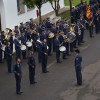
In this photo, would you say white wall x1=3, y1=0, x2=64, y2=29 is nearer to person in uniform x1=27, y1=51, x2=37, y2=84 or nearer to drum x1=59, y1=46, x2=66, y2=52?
drum x1=59, y1=46, x2=66, y2=52

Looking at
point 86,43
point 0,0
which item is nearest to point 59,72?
point 86,43

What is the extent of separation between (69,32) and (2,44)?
4160 mm

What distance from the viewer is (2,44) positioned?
961 inches

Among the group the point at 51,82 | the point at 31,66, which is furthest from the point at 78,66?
the point at 31,66

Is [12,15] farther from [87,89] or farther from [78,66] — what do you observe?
[87,89]

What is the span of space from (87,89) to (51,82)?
2011mm

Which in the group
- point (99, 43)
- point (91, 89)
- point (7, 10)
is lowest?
point (91, 89)

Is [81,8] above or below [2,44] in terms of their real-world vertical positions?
above

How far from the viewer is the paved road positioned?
18.5 metres

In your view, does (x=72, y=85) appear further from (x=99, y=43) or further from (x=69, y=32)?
(x=99, y=43)

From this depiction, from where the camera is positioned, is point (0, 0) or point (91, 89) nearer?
point (91, 89)

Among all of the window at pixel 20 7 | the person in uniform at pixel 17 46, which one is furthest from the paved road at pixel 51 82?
the window at pixel 20 7

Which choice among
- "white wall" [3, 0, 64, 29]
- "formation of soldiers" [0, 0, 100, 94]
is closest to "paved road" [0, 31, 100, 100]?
"formation of soldiers" [0, 0, 100, 94]

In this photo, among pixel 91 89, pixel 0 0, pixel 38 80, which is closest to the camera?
pixel 91 89
